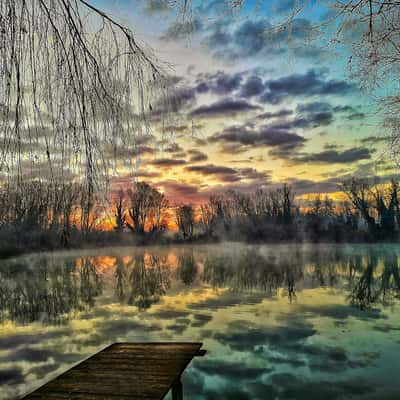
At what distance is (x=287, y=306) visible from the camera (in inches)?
444

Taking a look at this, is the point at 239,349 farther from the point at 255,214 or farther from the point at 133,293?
the point at 255,214

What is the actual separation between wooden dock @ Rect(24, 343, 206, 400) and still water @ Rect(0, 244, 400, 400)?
54.0 inches

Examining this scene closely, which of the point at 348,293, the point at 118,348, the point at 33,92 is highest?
the point at 33,92

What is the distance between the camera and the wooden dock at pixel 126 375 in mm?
3260

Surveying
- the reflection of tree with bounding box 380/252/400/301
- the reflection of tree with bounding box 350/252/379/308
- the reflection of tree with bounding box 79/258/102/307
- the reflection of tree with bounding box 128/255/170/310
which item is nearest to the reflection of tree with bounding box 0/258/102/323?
the reflection of tree with bounding box 79/258/102/307

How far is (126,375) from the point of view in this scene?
12.4 ft

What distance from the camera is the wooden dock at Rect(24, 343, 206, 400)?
3.26 metres

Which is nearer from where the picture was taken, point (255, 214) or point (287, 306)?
point (287, 306)

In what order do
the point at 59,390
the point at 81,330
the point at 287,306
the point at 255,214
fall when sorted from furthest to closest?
1. the point at 255,214
2. the point at 287,306
3. the point at 81,330
4. the point at 59,390

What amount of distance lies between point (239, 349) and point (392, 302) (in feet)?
22.1

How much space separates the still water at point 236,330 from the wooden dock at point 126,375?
54.0 inches

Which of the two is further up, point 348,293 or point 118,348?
point 118,348

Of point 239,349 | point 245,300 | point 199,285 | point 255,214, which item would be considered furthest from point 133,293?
point 255,214

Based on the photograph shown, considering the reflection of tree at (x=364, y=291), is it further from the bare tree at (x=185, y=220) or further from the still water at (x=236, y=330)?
the bare tree at (x=185, y=220)
